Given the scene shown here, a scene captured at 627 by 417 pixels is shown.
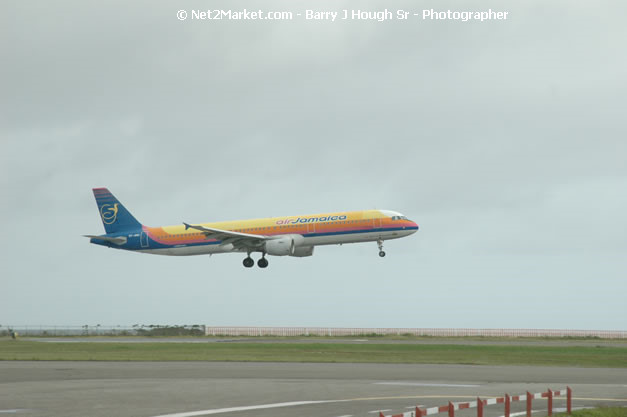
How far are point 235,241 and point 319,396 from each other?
5093 cm

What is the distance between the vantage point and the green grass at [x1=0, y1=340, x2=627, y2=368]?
46062mm

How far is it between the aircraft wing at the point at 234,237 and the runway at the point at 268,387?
31783mm

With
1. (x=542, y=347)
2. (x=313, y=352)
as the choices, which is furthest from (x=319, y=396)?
(x=542, y=347)

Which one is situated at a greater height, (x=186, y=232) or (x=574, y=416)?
(x=186, y=232)

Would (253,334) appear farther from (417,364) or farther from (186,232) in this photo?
(417,364)

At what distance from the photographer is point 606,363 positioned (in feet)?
153

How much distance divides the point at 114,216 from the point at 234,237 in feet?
56.5

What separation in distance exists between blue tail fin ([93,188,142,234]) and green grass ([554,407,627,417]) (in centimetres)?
6552

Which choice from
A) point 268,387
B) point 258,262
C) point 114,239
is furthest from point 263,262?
point 268,387

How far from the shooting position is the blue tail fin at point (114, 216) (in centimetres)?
8406

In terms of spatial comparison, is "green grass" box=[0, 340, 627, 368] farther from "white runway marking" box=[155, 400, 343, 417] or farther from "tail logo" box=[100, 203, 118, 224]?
"tail logo" box=[100, 203, 118, 224]

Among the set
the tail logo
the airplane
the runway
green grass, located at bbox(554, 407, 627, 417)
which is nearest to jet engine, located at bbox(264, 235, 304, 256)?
the airplane

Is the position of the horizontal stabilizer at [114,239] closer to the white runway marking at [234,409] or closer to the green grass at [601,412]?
the white runway marking at [234,409]

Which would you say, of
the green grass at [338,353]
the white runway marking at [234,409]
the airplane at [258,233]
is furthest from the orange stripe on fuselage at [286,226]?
the white runway marking at [234,409]
